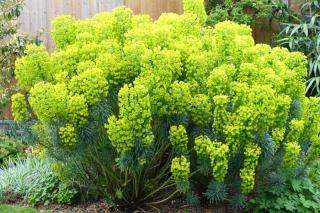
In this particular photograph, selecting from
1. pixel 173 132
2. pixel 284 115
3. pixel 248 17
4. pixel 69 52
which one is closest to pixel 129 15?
pixel 69 52

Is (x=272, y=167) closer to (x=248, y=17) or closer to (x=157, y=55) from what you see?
(x=157, y=55)

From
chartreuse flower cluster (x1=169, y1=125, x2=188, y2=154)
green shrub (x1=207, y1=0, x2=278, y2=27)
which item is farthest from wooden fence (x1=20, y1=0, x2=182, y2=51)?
chartreuse flower cluster (x1=169, y1=125, x2=188, y2=154)

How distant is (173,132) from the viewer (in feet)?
15.5

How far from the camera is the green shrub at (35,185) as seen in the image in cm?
578

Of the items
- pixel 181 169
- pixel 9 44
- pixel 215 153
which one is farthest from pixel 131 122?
pixel 9 44

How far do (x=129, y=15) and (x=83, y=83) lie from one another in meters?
1.00

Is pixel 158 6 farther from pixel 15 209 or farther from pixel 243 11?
pixel 15 209

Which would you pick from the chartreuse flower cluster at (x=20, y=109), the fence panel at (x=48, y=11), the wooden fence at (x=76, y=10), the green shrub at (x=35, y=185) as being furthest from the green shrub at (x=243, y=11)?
the chartreuse flower cluster at (x=20, y=109)

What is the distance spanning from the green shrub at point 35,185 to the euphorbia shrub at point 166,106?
402 mm

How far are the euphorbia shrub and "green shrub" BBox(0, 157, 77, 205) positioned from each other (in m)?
0.40

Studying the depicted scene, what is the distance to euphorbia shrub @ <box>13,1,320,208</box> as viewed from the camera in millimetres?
4617

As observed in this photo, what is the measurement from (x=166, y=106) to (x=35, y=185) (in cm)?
201

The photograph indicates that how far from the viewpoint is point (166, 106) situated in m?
4.70

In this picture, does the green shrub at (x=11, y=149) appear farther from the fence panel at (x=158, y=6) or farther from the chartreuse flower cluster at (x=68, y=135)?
the chartreuse flower cluster at (x=68, y=135)
